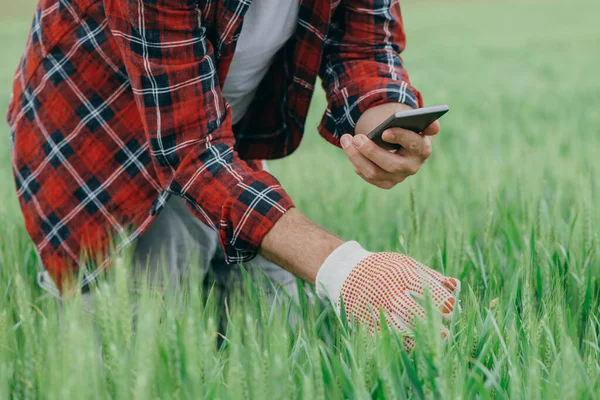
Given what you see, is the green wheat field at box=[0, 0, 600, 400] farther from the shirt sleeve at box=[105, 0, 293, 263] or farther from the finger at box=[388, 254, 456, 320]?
the shirt sleeve at box=[105, 0, 293, 263]

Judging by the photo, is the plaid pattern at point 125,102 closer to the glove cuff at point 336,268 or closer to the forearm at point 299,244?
the forearm at point 299,244

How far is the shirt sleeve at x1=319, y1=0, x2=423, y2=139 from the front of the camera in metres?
1.58

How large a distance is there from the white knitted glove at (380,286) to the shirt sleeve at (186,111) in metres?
0.16

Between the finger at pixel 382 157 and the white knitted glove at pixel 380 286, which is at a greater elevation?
the finger at pixel 382 157

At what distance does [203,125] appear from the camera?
4.19ft

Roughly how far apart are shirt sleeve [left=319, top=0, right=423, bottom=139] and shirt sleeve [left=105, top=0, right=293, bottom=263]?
386mm

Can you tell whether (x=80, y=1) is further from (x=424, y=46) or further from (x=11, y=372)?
(x=424, y=46)

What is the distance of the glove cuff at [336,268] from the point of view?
3.61 feet

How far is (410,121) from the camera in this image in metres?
1.24

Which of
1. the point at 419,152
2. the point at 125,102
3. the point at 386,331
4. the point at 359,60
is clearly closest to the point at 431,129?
the point at 419,152

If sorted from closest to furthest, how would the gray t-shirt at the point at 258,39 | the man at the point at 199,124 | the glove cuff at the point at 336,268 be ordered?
the glove cuff at the point at 336,268 < the man at the point at 199,124 < the gray t-shirt at the point at 258,39

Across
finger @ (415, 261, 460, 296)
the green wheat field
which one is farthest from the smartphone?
finger @ (415, 261, 460, 296)

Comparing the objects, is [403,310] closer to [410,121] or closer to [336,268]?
[336,268]

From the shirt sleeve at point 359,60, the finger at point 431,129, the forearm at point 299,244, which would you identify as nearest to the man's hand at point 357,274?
the forearm at point 299,244
